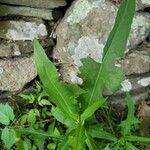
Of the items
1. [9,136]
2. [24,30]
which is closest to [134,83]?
[24,30]

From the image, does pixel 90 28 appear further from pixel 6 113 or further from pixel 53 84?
pixel 53 84

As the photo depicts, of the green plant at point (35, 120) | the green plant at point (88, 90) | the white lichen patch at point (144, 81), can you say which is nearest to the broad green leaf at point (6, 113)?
the green plant at point (88, 90)

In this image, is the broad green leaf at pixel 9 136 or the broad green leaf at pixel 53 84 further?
the broad green leaf at pixel 9 136

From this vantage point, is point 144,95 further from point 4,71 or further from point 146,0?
point 4,71

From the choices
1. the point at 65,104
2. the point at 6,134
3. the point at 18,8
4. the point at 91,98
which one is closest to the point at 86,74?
the point at 91,98

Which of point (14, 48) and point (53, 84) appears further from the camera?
point (14, 48)

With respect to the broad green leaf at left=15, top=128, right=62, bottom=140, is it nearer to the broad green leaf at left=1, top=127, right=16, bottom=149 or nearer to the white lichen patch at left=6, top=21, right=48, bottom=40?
the broad green leaf at left=1, top=127, right=16, bottom=149

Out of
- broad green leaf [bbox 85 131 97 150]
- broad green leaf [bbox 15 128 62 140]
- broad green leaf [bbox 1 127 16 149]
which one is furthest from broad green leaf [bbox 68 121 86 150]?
broad green leaf [bbox 1 127 16 149]

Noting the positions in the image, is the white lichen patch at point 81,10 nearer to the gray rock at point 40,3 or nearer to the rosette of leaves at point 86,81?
the gray rock at point 40,3
